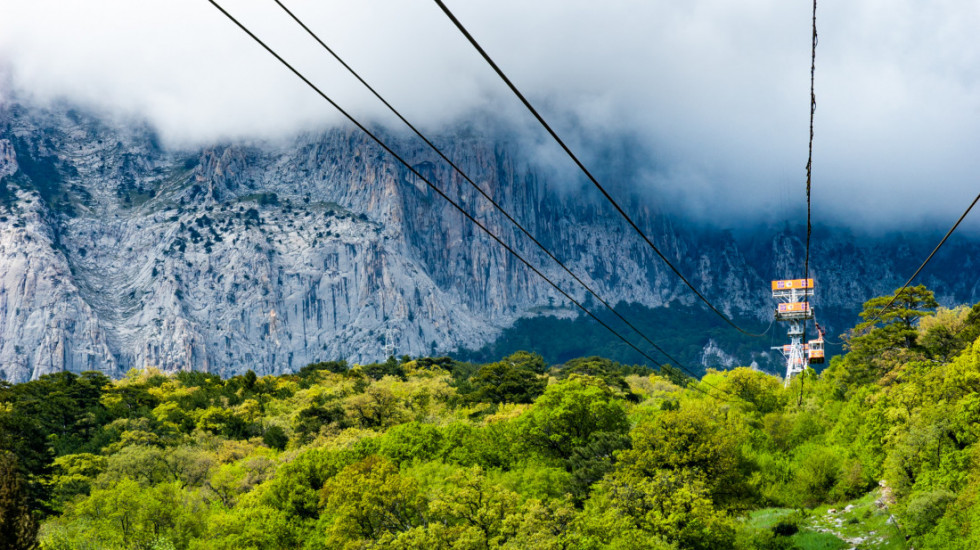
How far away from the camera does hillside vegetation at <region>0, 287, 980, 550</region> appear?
34.0m

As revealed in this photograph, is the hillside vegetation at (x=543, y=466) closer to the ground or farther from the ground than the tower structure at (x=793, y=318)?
closer to the ground

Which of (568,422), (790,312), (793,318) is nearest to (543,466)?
(568,422)

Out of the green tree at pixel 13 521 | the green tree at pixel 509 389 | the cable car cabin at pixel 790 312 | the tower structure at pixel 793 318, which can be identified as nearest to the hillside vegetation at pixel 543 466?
the green tree at pixel 13 521

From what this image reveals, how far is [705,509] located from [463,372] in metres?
99.1

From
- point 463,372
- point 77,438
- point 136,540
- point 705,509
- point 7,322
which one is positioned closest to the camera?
point 705,509

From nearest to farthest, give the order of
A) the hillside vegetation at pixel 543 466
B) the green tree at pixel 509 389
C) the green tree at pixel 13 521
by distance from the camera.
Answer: the green tree at pixel 13 521 → the hillside vegetation at pixel 543 466 → the green tree at pixel 509 389

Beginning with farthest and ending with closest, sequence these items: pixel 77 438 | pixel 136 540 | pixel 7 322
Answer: pixel 7 322, pixel 77 438, pixel 136 540

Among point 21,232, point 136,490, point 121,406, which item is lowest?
point 136,490

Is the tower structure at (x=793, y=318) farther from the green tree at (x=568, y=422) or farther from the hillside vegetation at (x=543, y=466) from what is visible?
the green tree at (x=568, y=422)

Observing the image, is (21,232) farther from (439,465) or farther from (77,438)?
(439,465)

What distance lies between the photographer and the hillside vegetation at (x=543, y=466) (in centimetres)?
3397

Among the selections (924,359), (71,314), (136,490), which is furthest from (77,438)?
(71,314)

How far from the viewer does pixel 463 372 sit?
131 meters

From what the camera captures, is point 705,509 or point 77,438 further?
point 77,438
